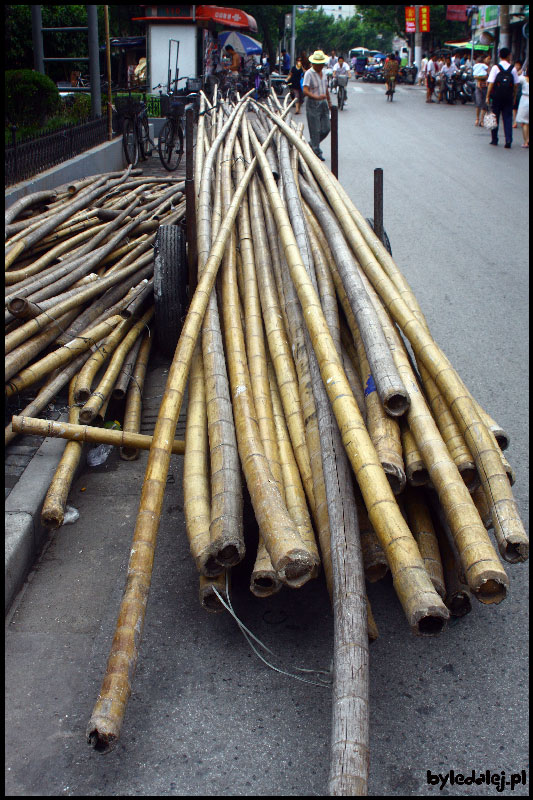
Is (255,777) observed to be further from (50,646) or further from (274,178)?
(274,178)

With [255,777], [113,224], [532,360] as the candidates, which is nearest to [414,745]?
[255,777]

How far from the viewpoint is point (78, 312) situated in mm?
5051

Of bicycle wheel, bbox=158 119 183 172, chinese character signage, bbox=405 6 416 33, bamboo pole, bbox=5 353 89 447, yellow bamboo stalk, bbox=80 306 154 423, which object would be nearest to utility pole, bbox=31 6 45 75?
bicycle wheel, bbox=158 119 183 172

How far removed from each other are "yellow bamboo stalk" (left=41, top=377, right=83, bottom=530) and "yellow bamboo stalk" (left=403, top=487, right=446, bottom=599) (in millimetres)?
1594

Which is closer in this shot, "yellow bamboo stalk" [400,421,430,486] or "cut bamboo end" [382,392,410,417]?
"yellow bamboo stalk" [400,421,430,486]

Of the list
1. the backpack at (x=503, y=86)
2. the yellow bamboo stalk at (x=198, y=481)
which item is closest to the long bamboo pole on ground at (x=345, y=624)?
the yellow bamboo stalk at (x=198, y=481)

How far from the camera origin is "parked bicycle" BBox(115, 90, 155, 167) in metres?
12.2

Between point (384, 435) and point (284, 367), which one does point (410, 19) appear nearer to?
point (284, 367)

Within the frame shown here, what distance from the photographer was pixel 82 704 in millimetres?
2623

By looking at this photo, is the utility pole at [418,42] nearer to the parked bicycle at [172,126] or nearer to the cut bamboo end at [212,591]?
the parked bicycle at [172,126]

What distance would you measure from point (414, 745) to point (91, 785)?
1082 millimetres

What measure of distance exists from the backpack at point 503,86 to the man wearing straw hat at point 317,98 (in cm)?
428

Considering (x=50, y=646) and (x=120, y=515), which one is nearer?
(x=50, y=646)

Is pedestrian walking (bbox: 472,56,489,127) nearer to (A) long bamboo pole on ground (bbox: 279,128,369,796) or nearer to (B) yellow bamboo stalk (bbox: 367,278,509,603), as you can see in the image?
(B) yellow bamboo stalk (bbox: 367,278,509,603)
